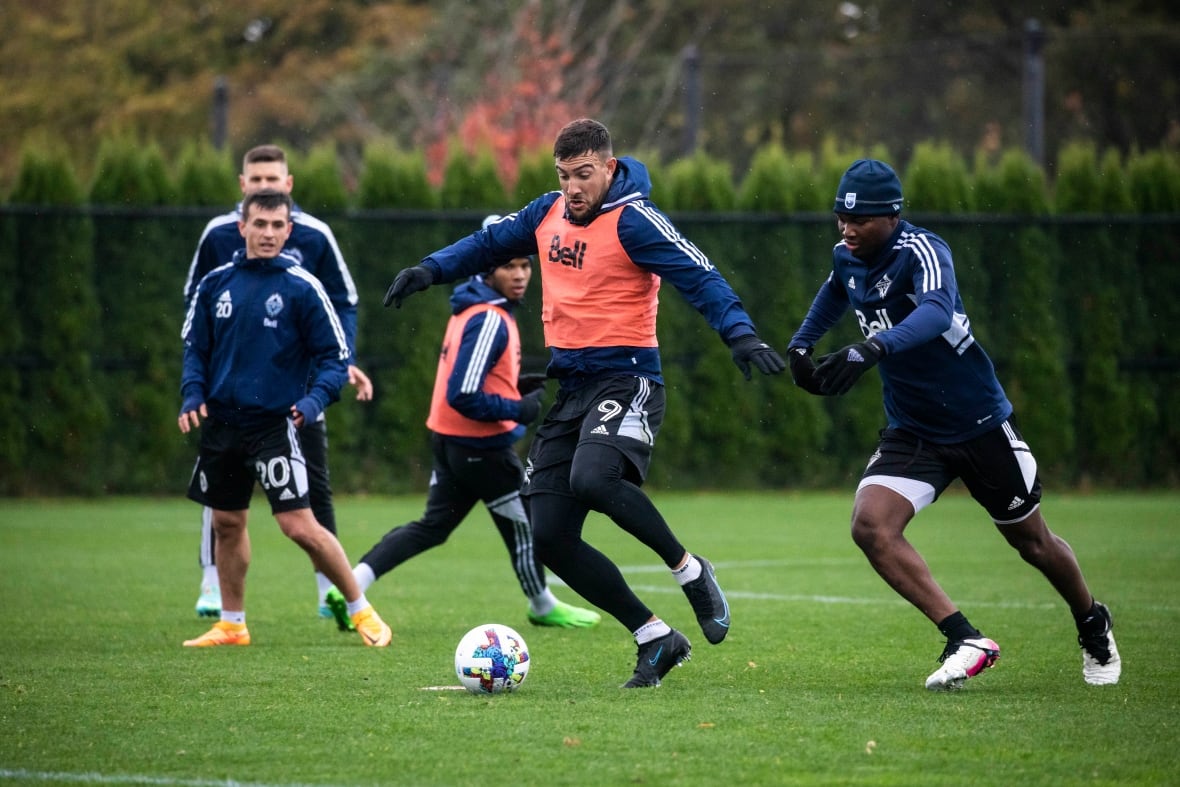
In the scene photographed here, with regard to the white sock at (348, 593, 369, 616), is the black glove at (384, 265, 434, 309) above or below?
above

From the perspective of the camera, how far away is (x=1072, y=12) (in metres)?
33.9

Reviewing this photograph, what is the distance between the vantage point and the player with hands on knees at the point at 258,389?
7738 mm

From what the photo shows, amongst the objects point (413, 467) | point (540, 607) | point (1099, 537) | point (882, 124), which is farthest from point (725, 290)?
point (882, 124)

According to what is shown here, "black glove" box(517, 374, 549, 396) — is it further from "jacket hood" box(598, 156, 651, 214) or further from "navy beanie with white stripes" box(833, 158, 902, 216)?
"navy beanie with white stripes" box(833, 158, 902, 216)

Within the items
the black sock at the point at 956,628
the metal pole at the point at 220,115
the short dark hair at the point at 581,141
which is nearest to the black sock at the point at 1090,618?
the black sock at the point at 956,628

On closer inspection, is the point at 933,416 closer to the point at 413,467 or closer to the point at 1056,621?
the point at 1056,621

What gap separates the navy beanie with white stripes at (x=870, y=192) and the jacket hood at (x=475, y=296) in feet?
9.01

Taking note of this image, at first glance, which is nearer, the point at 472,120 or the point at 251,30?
the point at 472,120

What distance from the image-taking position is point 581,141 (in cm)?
642

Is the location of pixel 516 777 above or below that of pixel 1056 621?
above

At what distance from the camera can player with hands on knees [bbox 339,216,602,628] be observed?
8578 mm

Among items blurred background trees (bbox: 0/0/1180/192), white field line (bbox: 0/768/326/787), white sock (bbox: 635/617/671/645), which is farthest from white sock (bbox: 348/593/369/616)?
blurred background trees (bbox: 0/0/1180/192)

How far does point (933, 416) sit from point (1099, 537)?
744 centimetres

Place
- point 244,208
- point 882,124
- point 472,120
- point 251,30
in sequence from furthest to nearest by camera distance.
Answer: point 251,30
point 882,124
point 472,120
point 244,208
